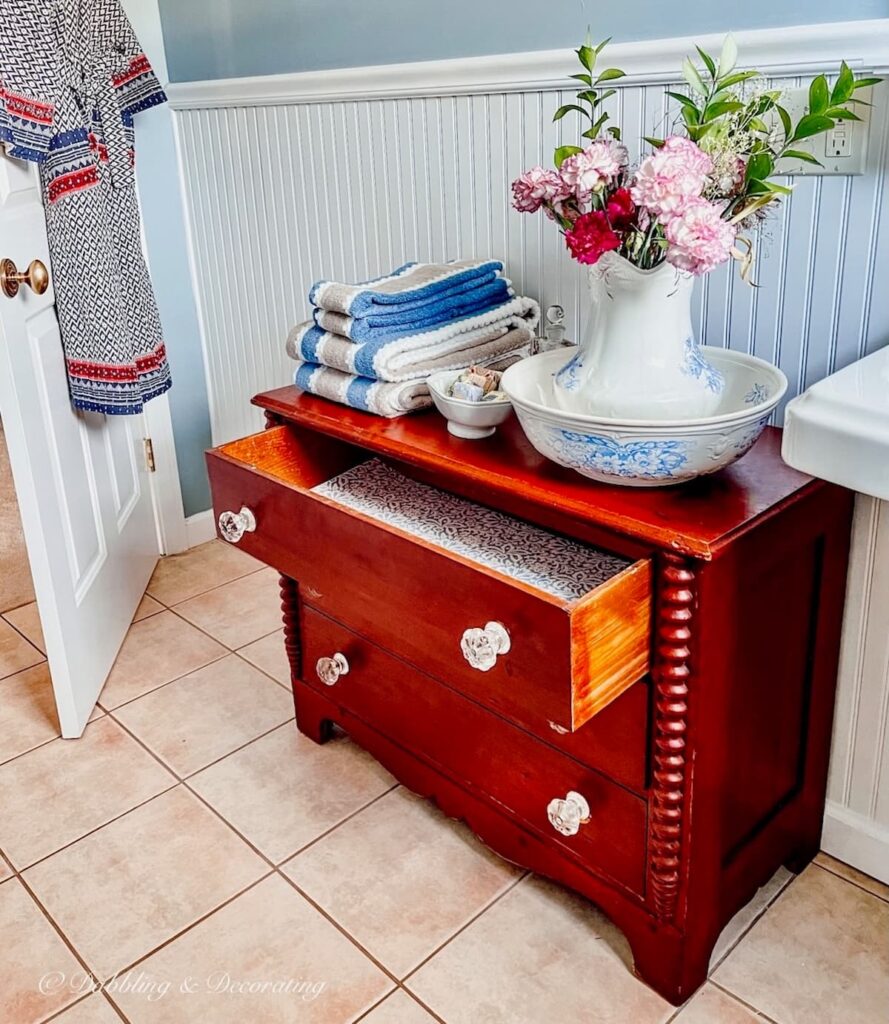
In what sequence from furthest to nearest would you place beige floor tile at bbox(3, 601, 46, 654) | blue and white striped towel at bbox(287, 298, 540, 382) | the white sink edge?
beige floor tile at bbox(3, 601, 46, 654) → blue and white striped towel at bbox(287, 298, 540, 382) → the white sink edge

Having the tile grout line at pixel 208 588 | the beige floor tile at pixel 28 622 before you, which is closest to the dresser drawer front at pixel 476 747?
the tile grout line at pixel 208 588

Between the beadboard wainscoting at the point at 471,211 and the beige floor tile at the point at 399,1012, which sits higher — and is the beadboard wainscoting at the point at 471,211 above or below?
above

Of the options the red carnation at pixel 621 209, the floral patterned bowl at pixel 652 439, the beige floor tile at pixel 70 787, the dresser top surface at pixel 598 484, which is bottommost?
the beige floor tile at pixel 70 787

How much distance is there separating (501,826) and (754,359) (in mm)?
702

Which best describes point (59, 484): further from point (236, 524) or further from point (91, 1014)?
point (91, 1014)

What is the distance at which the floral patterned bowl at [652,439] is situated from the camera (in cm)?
101

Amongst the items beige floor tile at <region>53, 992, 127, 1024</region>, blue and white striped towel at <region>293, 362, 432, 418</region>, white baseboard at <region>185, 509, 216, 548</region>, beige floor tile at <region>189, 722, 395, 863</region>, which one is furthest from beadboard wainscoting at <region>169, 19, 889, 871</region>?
beige floor tile at <region>53, 992, 127, 1024</region>

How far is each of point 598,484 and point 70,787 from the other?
105cm

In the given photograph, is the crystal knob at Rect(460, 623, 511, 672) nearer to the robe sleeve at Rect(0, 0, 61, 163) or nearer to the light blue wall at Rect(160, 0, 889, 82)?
the light blue wall at Rect(160, 0, 889, 82)

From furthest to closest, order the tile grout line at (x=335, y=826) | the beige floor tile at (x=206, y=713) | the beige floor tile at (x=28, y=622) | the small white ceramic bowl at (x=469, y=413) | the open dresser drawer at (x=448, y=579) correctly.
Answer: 1. the beige floor tile at (x=28, y=622)
2. the beige floor tile at (x=206, y=713)
3. the tile grout line at (x=335, y=826)
4. the small white ceramic bowl at (x=469, y=413)
5. the open dresser drawer at (x=448, y=579)

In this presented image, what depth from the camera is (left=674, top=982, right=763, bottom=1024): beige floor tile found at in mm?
1170

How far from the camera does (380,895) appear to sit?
1369 millimetres

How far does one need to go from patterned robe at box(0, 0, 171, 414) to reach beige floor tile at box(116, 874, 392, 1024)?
908 mm

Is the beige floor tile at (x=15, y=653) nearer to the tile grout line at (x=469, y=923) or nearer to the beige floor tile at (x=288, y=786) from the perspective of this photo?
the beige floor tile at (x=288, y=786)
